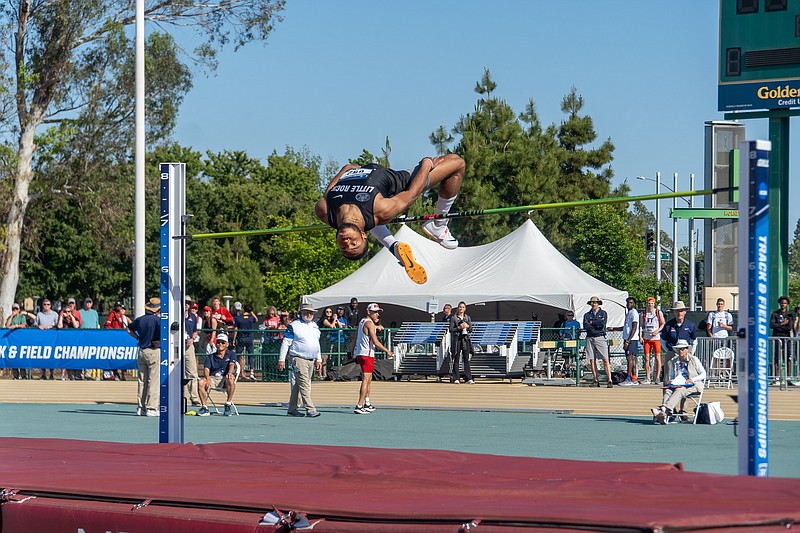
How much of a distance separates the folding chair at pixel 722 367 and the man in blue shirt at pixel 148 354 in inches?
389

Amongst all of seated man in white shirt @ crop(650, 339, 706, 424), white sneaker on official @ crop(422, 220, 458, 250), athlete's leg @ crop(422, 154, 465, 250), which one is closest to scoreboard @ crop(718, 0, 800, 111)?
seated man in white shirt @ crop(650, 339, 706, 424)

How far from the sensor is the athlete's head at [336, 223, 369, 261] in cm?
919

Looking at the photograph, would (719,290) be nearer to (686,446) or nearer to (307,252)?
(686,446)

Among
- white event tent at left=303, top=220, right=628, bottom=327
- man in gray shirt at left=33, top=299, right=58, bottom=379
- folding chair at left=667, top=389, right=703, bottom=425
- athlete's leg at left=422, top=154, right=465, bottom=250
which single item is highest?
athlete's leg at left=422, top=154, right=465, bottom=250

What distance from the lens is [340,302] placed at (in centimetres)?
2652

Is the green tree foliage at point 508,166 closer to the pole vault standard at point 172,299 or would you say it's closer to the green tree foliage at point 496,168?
the green tree foliage at point 496,168

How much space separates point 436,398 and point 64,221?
1282 inches

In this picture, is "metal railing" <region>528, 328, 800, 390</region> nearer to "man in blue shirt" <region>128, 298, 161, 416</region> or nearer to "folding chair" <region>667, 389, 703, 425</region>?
"folding chair" <region>667, 389, 703, 425</region>

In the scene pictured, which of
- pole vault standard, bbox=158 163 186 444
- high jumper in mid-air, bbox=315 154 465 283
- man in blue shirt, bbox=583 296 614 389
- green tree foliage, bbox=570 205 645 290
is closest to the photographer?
Answer: high jumper in mid-air, bbox=315 154 465 283

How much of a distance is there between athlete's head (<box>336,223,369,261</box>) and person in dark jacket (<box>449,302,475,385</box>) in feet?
41.5

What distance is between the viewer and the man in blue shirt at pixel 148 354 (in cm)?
1606

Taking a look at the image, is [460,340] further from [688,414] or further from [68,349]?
[68,349]

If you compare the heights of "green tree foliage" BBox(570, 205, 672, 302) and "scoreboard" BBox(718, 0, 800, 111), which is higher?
"scoreboard" BBox(718, 0, 800, 111)

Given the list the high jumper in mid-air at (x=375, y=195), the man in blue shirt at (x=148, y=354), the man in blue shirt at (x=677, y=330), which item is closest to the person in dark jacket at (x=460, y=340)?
the man in blue shirt at (x=677, y=330)
